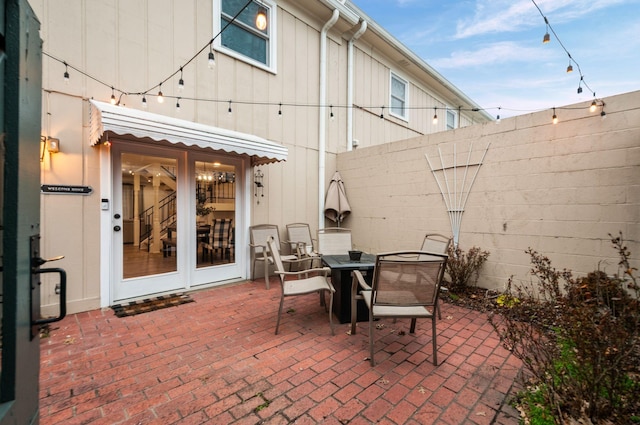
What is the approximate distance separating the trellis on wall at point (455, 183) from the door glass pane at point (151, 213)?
488cm

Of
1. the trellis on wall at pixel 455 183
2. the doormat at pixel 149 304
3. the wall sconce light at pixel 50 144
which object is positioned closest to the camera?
the wall sconce light at pixel 50 144

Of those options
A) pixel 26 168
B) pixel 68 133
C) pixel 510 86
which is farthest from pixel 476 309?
pixel 510 86

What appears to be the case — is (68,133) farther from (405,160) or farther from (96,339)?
(405,160)

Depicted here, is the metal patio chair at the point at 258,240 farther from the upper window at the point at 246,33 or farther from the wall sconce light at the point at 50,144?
the upper window at the point at 246,33

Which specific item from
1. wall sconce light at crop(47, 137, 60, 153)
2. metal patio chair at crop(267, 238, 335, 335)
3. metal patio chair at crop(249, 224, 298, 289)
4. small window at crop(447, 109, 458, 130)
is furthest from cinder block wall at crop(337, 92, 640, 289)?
small window at crop(447, 109, 458, 130)

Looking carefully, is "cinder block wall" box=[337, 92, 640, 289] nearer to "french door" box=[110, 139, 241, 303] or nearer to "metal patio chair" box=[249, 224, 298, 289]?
"metal patio chair" box=[249, 224, 298, 289]

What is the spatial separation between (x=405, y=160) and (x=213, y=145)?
12.4 feet

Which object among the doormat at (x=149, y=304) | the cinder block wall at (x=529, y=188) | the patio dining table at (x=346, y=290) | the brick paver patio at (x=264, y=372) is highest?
the cinder block wall at (x=529, y=188)

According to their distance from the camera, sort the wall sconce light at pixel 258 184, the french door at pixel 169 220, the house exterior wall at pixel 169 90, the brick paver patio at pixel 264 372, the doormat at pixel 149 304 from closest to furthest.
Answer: the brick paver patio at pixel 264 372
the house exterior wall at pixel 169 90
the doormat at pixel 149 304
the french door at pixel 169 220
the wall sconce light at pixel 258 184

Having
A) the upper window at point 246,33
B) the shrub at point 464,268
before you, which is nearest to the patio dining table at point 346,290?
the shrub at point 464,268

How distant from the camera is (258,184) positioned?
5.84 meters

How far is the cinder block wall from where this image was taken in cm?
370

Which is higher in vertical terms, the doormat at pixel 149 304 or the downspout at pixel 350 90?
the downspout at pixel 350 90

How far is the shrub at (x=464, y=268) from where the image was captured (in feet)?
15.8
